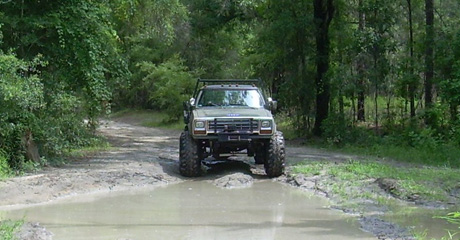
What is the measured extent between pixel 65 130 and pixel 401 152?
9570mm

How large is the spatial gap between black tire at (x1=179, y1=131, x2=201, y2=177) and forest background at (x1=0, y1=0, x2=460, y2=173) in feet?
10.4

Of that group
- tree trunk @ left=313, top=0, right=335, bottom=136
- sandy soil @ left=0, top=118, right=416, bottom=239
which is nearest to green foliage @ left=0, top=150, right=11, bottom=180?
sandy soil @ left=0, top=118, right=416, bottom=239

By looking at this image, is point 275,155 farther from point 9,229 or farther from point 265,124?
point 9,229

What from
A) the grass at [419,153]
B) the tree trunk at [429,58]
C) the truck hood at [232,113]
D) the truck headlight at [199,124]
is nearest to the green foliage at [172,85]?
the tree trunk at [429,58]

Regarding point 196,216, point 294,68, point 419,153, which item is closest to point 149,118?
point 294,68

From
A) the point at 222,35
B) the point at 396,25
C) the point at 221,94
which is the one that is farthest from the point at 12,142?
the point at 222,35

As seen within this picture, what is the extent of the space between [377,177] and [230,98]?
390 cm

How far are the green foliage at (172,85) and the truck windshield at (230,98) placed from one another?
Answer: 20.4 m

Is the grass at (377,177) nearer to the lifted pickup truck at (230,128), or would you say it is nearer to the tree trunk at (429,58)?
the lifted pickup truck at (230,128)

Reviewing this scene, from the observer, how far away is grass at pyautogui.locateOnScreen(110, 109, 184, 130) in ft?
119

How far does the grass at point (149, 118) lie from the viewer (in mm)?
36191

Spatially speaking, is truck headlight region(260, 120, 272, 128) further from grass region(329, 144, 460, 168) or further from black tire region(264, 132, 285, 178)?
grass region(329, 144, 460, 168)

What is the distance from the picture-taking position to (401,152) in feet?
56.6

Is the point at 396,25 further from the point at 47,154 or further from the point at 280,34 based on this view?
the point at 47,154
